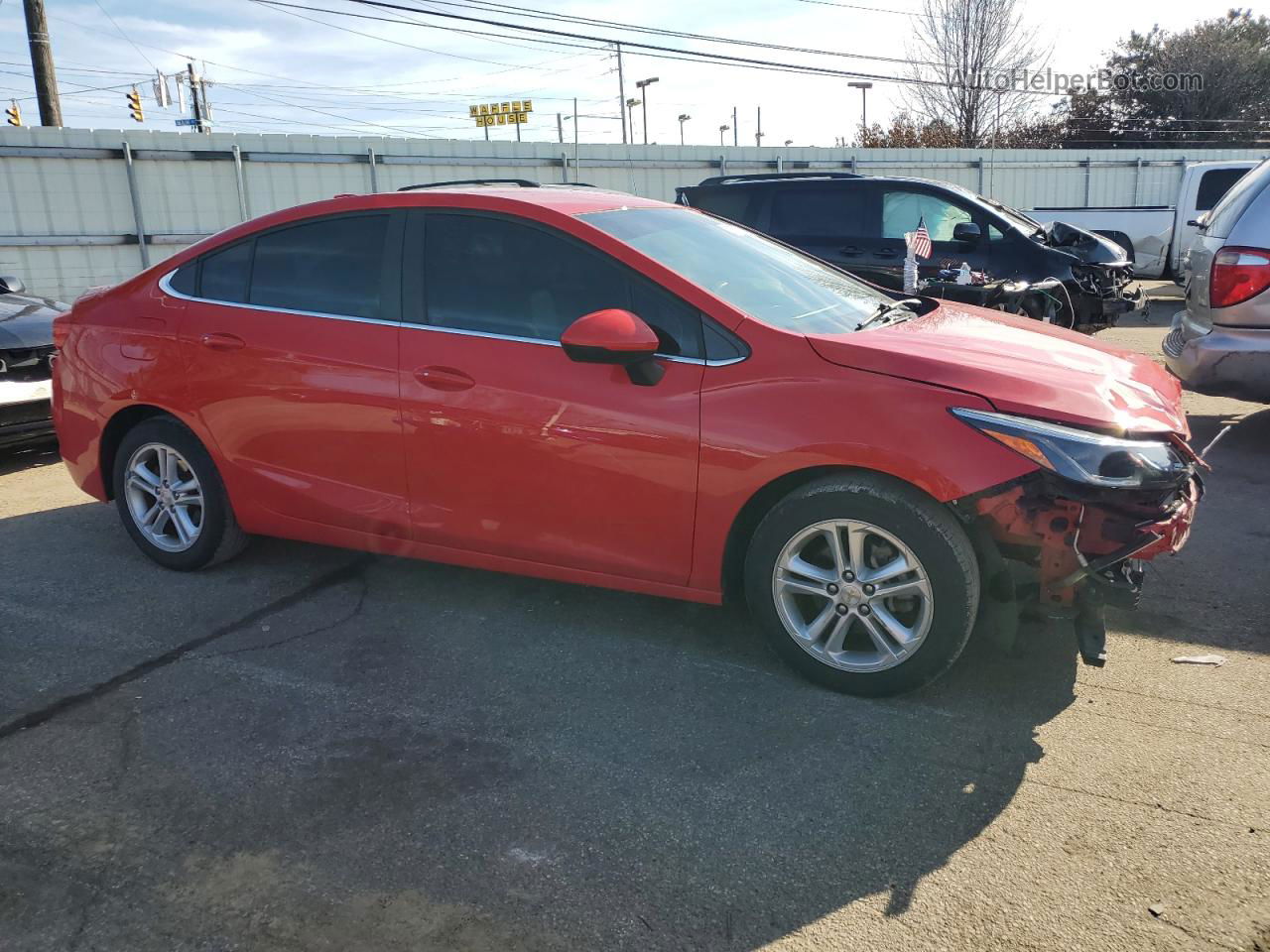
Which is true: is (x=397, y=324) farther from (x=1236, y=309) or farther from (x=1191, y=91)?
(x=1191, y=91)

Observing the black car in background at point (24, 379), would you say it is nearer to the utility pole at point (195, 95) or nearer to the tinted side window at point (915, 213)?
the tinted side window at point (915, 213)

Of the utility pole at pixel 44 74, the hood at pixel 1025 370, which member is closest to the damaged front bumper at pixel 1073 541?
the hood at pixel 1025 370

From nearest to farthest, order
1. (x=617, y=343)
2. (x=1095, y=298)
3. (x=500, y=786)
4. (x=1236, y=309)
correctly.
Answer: (x=500, y=786)
(x=617, y=343)
(x=1236, y=309)
(x=1095, y=298)

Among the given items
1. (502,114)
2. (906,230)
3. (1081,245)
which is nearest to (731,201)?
(906,230)

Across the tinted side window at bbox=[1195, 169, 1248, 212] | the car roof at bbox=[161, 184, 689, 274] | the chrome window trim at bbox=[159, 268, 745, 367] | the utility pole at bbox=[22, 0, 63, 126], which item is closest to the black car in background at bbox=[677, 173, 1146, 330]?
the car roof at bbox=[161, 184, 689, 274]

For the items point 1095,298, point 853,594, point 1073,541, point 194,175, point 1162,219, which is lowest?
point 853,594

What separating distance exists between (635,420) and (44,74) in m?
17.6

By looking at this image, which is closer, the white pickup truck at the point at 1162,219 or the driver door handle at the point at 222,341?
the driver door handle at the point at 222,341

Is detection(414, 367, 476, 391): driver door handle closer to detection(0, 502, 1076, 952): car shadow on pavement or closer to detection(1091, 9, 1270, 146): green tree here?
detection(0, 502, 1076, 952): car shadow on pavement

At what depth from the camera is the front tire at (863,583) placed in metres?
3.19

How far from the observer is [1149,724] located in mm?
3229

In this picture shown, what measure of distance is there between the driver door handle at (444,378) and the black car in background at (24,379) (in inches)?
146

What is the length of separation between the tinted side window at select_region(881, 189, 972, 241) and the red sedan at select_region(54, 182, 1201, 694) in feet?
18.3

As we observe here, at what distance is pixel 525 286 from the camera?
153 inches
